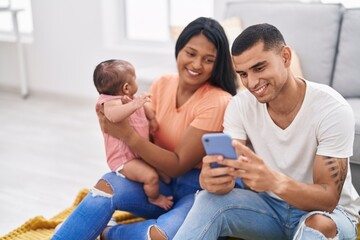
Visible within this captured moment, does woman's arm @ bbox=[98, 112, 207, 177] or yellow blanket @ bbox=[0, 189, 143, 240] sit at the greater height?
woman's arm @ bbox=[98, 112, 207, 177]

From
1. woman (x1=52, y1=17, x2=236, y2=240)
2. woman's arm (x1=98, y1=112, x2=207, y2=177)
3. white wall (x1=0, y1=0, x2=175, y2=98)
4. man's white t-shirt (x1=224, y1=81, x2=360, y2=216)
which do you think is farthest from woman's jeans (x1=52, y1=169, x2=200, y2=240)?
white wall (x1=0, y1=0, x2=175, y2=98)

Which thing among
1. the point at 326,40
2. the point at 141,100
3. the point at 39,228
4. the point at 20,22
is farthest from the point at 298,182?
the point at 20,22

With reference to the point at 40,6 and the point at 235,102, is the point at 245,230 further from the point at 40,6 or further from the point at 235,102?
the point at 40,6

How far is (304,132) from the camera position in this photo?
1.50m

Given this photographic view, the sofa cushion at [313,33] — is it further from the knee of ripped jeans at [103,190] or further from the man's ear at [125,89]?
the knee of ripped jeans at [103,190]

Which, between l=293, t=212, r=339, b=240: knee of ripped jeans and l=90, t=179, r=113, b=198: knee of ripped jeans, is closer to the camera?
l=293, t=212, r=339, b=240: knee of ripped jeans

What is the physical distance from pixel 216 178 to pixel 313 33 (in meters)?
1.33

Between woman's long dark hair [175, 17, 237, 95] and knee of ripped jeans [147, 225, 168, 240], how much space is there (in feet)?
1.81

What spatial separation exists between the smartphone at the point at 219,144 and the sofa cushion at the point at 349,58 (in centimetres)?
129

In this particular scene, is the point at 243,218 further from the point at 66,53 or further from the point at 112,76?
the point at 66,53

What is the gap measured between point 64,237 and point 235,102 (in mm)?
742

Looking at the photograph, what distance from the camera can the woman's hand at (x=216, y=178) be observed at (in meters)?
1.40

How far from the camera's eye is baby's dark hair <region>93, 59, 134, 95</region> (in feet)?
5.65

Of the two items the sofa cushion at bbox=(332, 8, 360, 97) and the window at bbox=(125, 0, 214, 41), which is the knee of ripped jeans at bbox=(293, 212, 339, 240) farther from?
the window at bbox=(125, 0, 214, 41)
